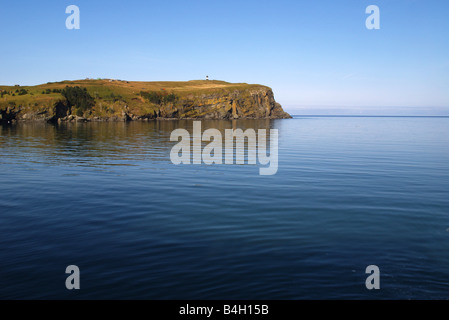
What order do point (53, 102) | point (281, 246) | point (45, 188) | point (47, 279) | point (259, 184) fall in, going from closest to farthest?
point (47, 279)
point (281, 246)
point (45, 188)
point (259, 184)
point (53, 102)

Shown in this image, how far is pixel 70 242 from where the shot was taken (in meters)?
14.2

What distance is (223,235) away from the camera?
590 inches

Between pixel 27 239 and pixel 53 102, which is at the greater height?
pixel 53 102

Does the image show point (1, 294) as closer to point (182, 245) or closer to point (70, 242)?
point (70, 242)

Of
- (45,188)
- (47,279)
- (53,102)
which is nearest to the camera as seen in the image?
(47,279)

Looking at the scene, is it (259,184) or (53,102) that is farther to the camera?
(53,102)

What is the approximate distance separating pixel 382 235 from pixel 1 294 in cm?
1468

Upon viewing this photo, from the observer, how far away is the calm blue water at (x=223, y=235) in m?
10.6

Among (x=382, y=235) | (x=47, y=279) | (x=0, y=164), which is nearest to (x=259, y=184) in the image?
(x=382, y=235)

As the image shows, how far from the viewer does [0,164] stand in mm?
35562

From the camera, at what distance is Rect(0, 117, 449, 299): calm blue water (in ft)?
34.7
